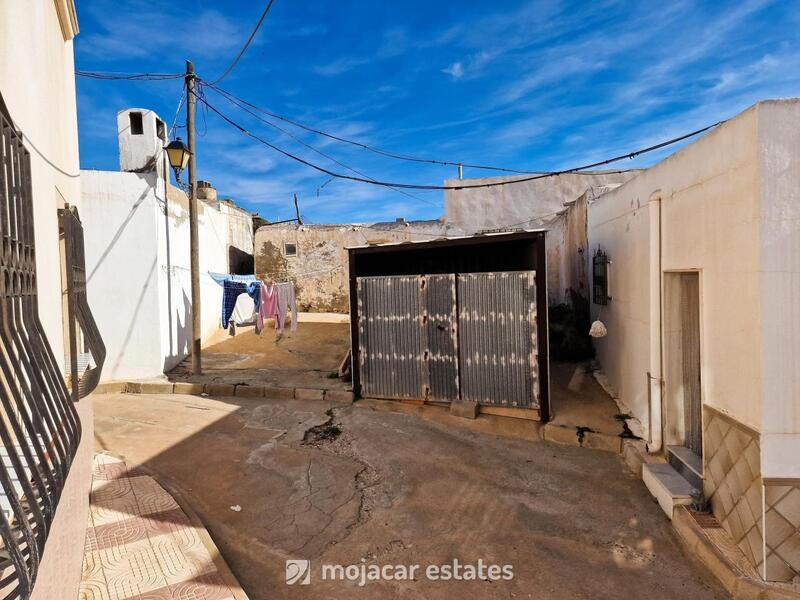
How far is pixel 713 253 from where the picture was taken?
4.29 m

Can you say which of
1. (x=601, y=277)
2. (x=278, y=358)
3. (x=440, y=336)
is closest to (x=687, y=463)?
(x=440, y=336)

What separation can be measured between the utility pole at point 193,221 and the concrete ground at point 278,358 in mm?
590

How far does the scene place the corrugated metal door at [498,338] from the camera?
721 centimetres

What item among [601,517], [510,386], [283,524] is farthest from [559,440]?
[283,524]

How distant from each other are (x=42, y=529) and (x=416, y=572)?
3044 millimetres

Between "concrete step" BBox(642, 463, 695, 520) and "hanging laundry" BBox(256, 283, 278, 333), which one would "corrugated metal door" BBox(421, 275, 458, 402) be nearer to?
"concrete step" BBox(642, 463, 695, 520)

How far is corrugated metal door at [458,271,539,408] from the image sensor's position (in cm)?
721

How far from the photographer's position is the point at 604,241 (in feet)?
26.9

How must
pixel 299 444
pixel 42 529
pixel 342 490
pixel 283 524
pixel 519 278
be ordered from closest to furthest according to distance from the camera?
pixel 42 529, pixel 283 524, pixel 342 490, pixel 299 444, pixel 519 278

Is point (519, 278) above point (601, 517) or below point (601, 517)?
above

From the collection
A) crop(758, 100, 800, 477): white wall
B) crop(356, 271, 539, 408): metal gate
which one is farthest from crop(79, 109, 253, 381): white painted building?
crop(758, 100, 800, 477): white wall

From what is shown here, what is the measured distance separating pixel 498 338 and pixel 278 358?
6.30 metres

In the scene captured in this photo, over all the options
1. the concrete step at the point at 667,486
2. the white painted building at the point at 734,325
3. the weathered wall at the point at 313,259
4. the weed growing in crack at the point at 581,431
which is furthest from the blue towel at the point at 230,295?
the concrete step at the point at 667,486

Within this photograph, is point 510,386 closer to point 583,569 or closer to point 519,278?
point 519,278
